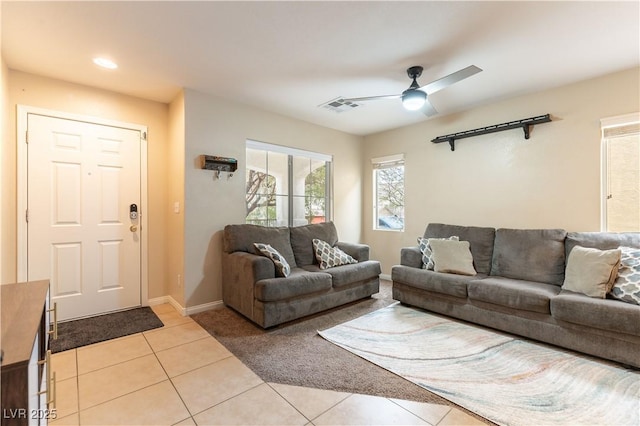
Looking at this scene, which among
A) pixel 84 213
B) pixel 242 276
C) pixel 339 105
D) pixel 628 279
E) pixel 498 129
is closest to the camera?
pixel 628 279

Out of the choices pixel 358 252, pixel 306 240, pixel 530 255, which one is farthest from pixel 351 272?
pixel 530 255

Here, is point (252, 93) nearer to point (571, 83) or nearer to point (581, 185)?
point (571, 83)

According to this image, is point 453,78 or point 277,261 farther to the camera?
point 277,261

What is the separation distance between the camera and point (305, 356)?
7.40ft

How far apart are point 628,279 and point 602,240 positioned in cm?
54

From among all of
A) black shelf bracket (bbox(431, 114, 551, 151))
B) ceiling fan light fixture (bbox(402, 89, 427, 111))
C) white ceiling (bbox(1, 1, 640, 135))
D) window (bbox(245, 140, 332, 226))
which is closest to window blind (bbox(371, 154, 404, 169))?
black shelf bracket (bbox(431, 114, 551, 151))

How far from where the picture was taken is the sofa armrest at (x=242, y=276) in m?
2.77

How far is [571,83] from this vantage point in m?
3.00

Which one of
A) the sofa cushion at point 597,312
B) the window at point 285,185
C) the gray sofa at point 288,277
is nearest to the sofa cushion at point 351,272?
the gray sofa at point 288,277

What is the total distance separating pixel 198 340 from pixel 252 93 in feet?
8.68

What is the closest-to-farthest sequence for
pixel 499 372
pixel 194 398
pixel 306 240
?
pixel 194 398
pixel 499 372
pixel 306 240

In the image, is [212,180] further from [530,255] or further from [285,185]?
[530,255]

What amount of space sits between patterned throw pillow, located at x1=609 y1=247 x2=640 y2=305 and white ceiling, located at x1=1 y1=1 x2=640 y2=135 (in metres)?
1.74

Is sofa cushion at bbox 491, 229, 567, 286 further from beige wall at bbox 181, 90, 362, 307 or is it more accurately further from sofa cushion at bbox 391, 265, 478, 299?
beige wall at bbox 181, 90, 362, 307
